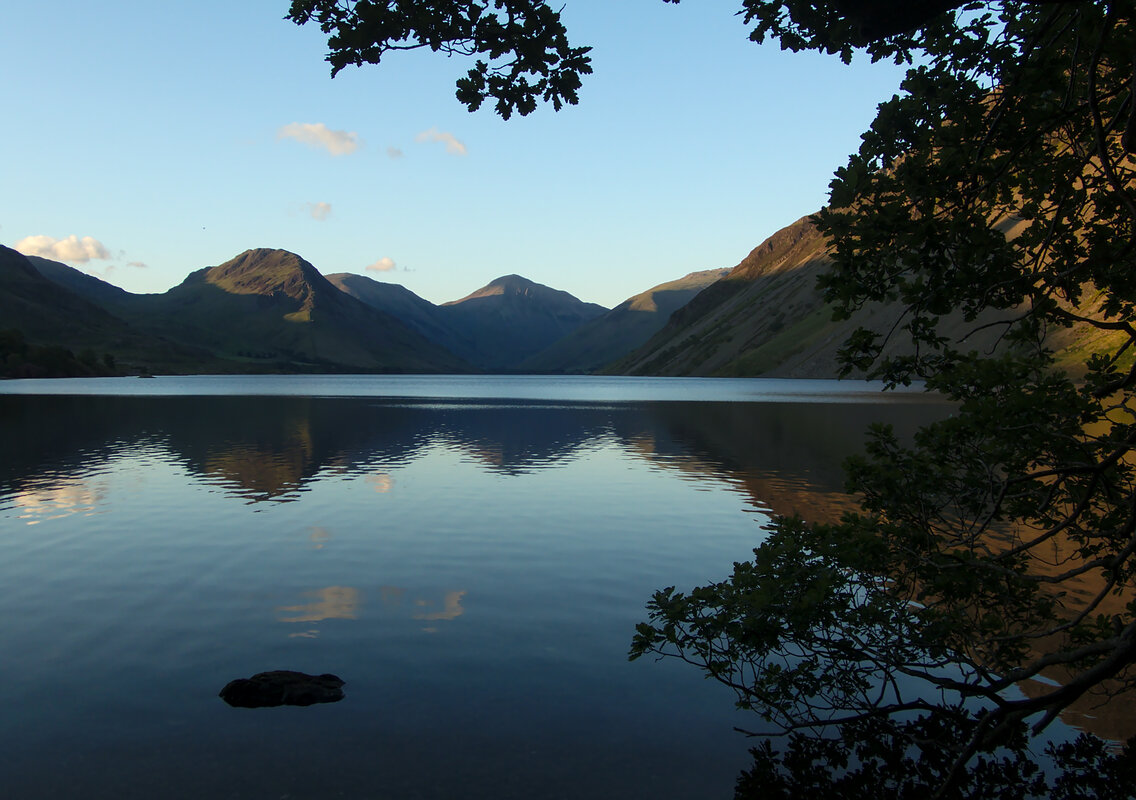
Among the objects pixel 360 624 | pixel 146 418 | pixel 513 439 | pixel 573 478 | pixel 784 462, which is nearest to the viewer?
pixel 360 624

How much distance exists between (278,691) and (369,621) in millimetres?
4614

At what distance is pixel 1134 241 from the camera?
890cm

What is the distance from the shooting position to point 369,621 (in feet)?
60.1

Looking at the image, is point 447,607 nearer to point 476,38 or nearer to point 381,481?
point 476,38

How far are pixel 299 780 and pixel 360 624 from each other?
7137 millimetres

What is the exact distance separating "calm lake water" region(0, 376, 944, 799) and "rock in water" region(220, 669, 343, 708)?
36 centimetres

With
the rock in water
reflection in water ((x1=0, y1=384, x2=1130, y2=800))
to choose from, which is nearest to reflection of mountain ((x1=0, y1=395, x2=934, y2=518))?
reflection in water ((x1=0, y1=384, x2=1130, y2=800))

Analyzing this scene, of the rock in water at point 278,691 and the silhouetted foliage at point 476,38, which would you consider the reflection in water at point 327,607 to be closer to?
the rock in water at point 278,691

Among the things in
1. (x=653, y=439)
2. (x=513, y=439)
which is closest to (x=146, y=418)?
(x=513, y=439)

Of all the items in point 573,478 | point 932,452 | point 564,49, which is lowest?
point 573,478

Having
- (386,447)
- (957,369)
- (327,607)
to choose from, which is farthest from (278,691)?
(386,447)

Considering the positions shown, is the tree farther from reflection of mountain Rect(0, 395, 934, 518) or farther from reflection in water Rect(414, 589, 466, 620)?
reflection of mountain Rect(0, 395, 934, 518)

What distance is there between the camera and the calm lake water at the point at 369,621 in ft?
37.8

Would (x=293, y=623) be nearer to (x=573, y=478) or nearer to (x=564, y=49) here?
(x=564, y=49)
